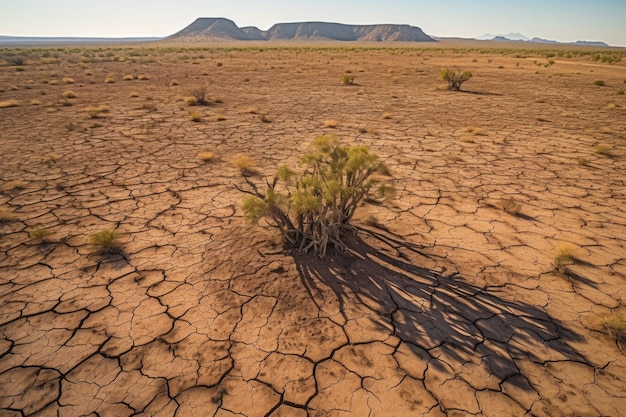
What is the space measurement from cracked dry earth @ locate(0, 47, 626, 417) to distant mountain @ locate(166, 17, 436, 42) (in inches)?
5889

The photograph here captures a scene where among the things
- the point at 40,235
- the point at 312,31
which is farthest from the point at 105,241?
the point at 312,31

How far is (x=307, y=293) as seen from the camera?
271cm

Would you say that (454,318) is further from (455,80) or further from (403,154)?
(455,80)

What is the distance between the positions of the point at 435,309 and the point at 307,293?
102 cm

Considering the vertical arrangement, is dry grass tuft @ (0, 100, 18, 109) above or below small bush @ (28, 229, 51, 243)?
above

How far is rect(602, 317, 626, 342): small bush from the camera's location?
2.30 meters

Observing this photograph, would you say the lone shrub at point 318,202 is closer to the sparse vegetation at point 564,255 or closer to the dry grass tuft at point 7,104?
the sparse vegetation at point 564,255

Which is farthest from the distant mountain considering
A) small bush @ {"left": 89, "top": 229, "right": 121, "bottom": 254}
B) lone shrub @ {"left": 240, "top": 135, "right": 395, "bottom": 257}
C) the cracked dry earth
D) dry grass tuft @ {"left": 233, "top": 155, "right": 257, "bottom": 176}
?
lone shrub @ {"left": 240, "top": 135, "right": 395, "bottom": 257}

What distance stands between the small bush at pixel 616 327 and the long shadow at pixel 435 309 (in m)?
0.25

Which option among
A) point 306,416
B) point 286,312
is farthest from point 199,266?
point 306,416

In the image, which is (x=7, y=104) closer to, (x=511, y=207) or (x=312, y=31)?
(x=511, y=207)

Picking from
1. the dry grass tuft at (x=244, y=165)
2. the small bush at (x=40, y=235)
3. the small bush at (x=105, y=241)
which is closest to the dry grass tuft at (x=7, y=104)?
the dry grass tuft at (x=244, y=165)

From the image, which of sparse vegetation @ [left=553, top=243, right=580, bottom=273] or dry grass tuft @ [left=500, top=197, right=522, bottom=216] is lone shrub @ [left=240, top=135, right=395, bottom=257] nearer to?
sparse vegetation @ [left=553, top=243, right=580, bottom=273]

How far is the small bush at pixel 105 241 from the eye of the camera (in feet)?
10.6
